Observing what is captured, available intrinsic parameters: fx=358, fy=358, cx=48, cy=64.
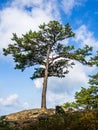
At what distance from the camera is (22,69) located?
42938mm

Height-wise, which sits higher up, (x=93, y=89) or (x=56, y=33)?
(x=56, y=33)

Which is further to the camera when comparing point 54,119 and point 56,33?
point 56,33

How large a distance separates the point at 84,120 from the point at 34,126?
200 cm

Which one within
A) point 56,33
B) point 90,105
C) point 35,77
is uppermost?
point 56,33

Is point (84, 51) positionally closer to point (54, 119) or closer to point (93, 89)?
point (93, 89)

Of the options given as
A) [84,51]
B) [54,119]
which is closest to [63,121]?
[54,119]

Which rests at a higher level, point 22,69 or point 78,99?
point 22,69

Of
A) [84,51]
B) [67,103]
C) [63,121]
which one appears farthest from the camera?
[67,103]

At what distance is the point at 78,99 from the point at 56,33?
869 centimetres

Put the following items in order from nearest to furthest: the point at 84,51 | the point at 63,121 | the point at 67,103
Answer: the point at 63,121
the point at 84,51
the point at 67,103

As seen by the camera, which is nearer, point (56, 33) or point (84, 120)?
point (84, 120)

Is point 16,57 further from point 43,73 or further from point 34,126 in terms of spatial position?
point 34,126

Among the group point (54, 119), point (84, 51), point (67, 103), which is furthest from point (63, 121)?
point (67, 103)

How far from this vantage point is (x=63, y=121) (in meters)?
13.8
